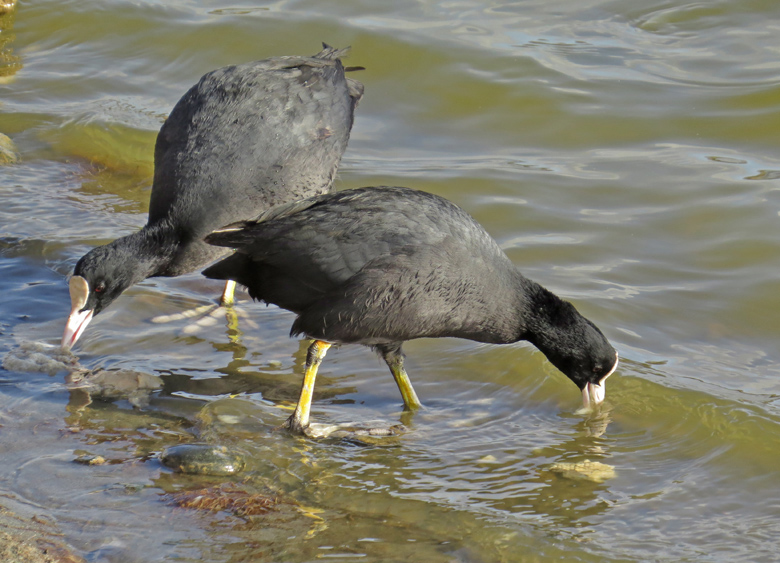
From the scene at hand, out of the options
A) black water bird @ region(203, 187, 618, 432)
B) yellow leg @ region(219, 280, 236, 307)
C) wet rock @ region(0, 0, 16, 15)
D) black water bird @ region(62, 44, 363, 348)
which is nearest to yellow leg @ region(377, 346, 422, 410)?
black water bird @ region(203, 187, 618, 432)

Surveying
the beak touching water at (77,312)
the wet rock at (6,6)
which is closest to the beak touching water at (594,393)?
the beak touching water at (77,312)

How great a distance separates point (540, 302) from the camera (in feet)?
15.2

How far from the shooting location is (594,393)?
4.60 m

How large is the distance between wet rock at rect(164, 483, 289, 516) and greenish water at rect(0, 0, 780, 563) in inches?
2.8

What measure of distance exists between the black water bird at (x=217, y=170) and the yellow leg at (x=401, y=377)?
4.48 ft

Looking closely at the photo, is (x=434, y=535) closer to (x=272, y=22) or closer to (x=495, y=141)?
(x=495, y=141)

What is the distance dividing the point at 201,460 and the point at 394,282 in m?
1.16

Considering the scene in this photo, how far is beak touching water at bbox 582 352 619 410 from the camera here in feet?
15.0

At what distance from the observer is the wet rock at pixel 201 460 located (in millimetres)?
3648

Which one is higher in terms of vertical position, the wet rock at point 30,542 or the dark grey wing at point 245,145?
the dark grey wing at point 245,145

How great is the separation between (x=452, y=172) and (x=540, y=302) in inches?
122

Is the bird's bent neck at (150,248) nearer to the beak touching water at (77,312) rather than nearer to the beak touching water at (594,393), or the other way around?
the beak touching water at (77,312)

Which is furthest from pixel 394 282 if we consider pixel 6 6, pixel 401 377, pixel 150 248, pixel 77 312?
pixel 6 6

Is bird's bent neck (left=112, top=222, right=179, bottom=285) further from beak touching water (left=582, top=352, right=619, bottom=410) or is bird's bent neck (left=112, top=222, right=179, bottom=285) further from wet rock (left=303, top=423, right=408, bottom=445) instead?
beak touching water (left=582, top=352, right=619, bottom=410)
